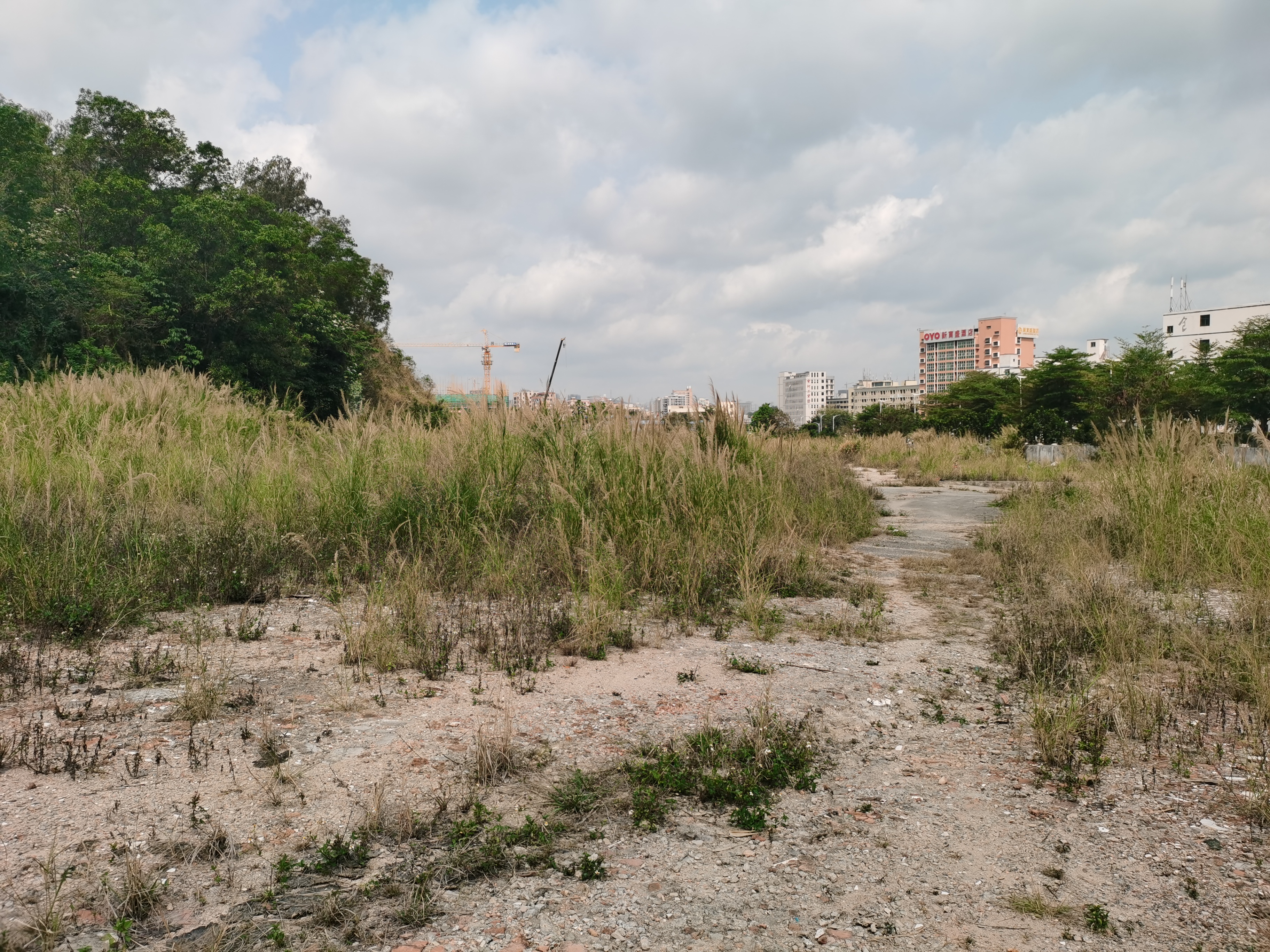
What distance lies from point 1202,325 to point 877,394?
3461 inches

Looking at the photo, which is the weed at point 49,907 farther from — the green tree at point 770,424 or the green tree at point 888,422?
the green tree at point 888,422

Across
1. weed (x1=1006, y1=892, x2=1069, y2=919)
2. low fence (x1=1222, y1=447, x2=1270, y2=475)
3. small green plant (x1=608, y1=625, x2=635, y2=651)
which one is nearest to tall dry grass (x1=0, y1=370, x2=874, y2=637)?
small green plant (x1=608, y1=625, x2=635, y2=651)

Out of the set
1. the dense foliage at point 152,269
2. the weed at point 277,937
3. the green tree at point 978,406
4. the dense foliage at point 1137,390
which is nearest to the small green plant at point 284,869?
the weed at point 277,937

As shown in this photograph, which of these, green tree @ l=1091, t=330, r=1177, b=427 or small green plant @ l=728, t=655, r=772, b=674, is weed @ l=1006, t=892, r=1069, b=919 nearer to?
small green plant @ l=728, t=655, r=772, b=674

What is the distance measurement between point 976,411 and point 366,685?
39231 millimetres

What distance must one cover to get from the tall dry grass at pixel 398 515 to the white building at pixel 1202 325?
88.9m

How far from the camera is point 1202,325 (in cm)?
8244

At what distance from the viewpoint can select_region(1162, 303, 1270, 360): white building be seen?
77.8 metres

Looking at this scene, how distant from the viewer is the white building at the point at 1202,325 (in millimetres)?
77812

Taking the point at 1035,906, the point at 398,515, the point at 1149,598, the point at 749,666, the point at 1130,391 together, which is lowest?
the point at 1035,906

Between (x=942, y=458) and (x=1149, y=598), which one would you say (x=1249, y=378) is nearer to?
(x=942, y=458)

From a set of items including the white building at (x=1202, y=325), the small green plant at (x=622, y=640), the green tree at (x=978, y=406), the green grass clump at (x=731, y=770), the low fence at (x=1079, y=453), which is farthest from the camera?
the white building at (x=1202, y=325)

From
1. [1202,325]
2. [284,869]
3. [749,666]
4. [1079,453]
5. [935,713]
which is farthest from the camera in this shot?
[1202,325]

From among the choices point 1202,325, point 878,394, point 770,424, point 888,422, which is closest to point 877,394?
point 878,394
